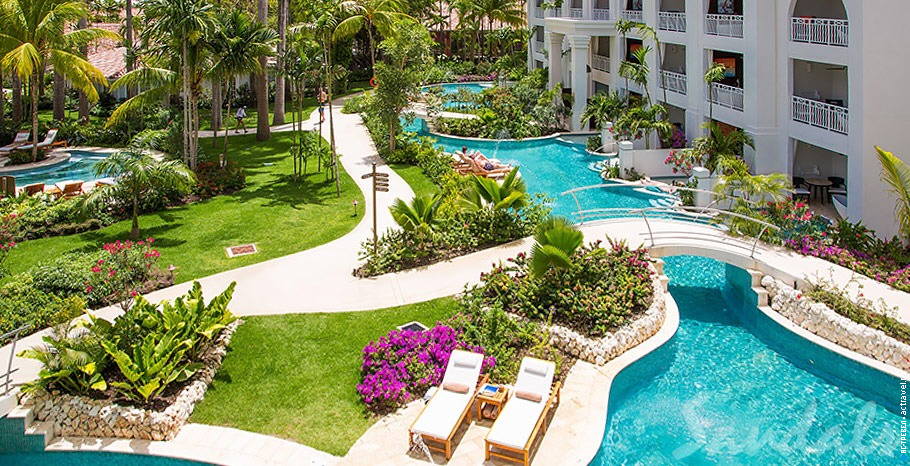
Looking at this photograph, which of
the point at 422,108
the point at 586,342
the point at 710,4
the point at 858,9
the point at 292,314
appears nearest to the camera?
the point at 586,342

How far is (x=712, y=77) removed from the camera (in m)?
25.3

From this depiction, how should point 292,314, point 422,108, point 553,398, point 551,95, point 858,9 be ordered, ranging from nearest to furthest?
1. point 553,398
2. point 292,314
3. point 858,9
4. point 551,95
5. point 422,108

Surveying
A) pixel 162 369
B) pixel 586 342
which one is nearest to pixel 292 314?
pixel 162 369

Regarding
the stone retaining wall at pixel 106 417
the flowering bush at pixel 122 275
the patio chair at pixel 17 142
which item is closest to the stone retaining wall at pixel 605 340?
the stone retaining wall at pixel 106 417

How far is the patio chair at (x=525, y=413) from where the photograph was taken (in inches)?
438

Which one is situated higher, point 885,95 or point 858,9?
point 858,9

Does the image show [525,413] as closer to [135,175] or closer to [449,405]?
[449,405]

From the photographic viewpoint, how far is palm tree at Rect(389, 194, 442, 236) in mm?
19016

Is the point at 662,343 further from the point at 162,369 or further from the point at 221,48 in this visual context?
the point at 221,48

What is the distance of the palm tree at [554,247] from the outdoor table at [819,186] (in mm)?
11677

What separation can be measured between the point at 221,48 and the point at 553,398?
1968cm

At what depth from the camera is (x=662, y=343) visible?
15133 mm

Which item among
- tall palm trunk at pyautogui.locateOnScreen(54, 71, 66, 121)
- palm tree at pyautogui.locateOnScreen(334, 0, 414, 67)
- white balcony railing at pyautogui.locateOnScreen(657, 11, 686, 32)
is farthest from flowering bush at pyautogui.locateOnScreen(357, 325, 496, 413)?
tall palm trunk at pyautogui.locateOnScreen(54, 71, 66, 121)

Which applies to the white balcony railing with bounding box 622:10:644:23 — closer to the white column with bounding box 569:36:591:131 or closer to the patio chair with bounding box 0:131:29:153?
the white column with bounding box 569:36:591:131
